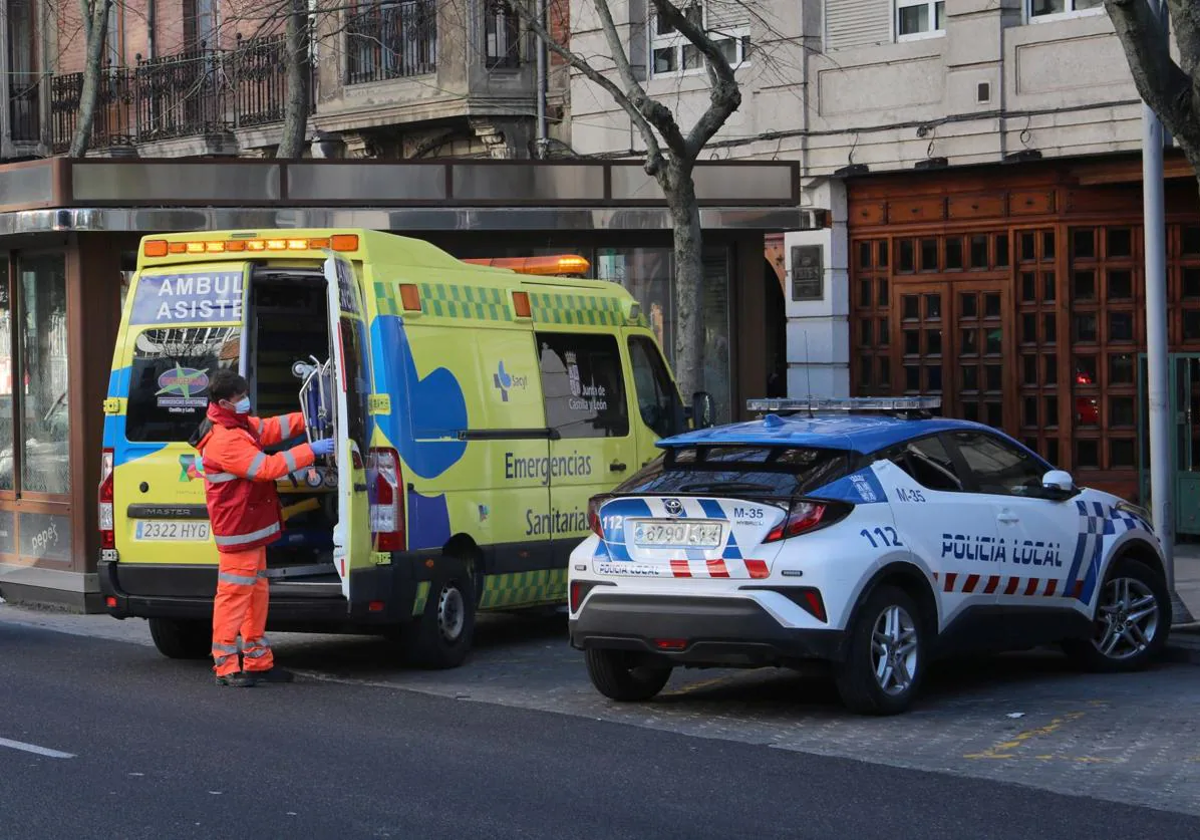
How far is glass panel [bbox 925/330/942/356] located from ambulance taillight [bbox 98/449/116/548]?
33.5ft

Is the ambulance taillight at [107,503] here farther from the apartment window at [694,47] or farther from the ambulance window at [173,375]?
the apartment window at [694,47]

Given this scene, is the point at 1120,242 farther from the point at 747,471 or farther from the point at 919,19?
the point at 747,471

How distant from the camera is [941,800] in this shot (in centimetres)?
750

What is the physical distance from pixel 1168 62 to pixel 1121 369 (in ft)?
28.3

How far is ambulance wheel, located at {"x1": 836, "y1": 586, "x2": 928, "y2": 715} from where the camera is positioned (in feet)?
29.9

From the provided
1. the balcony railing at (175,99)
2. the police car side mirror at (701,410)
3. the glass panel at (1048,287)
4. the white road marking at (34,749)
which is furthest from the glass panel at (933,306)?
the white road marking at (34,749)

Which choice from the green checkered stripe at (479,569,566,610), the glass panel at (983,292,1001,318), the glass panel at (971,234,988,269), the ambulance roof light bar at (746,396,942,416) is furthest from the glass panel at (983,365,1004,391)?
the green checkered stripe at (479,569,566,610)

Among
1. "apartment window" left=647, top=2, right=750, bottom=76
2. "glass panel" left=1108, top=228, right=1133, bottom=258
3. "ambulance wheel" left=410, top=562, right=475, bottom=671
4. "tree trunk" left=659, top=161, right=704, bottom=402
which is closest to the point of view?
"ambulance wheel" left=410, top=562, right=475, bottom=671

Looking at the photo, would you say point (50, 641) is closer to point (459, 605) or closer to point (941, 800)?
point (459, 605)

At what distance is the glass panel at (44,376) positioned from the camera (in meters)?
14.8

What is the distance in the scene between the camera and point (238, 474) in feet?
34.4

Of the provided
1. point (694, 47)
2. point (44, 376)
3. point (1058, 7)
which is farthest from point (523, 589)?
point (694, 47)

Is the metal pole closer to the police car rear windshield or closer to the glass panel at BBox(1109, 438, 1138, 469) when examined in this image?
the police car rear windshield

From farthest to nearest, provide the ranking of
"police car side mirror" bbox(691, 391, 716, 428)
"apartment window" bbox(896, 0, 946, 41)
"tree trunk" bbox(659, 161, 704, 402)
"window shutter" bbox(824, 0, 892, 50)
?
"window shutter" bbox(824, 0, 892, 50) → "apartment window" bbox(896, 0, 946, 41) → "tree trunk" bbox(659, 161, 704, 402) → "police car side mirror" bbox(691, 391, 716, 428)
